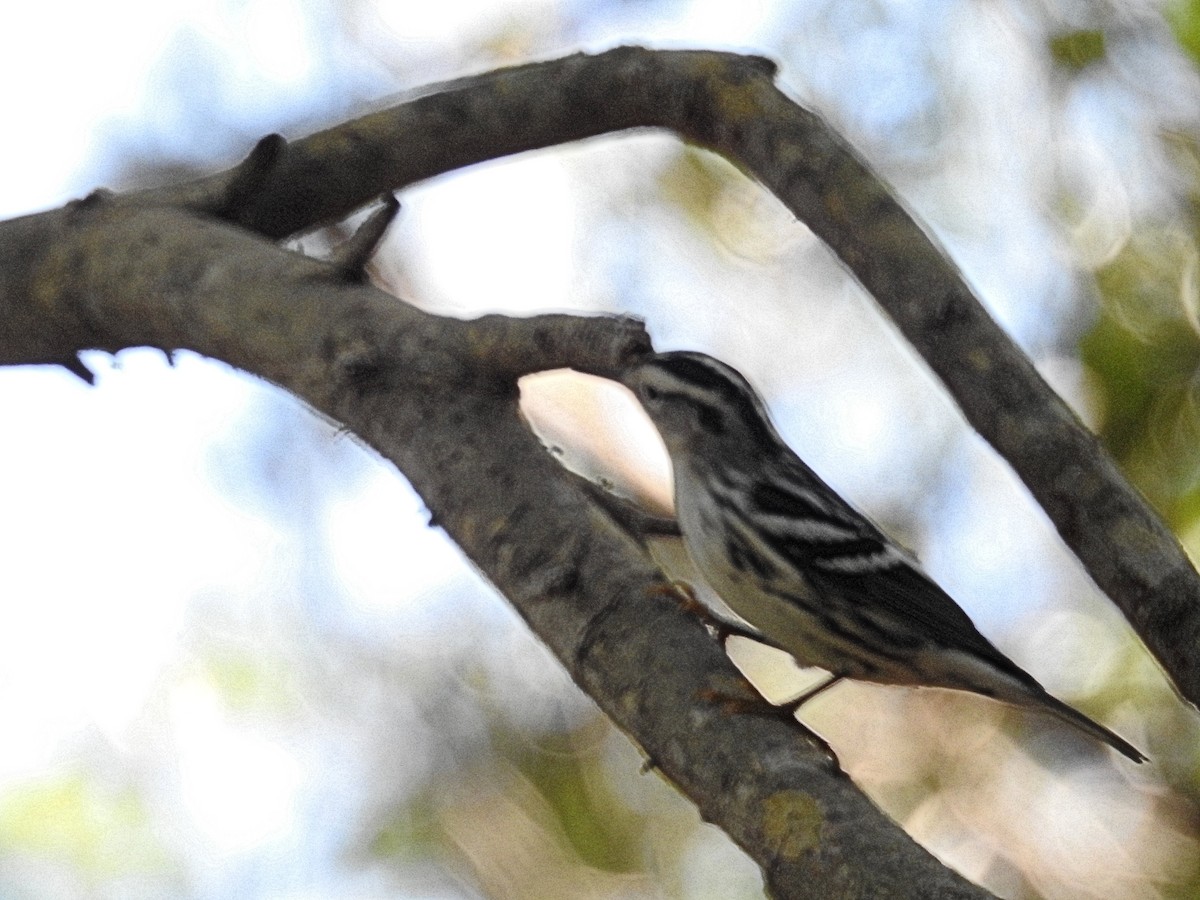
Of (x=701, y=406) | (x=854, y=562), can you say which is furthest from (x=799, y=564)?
(x=701, y=406)

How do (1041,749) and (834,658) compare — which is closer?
(834,658)

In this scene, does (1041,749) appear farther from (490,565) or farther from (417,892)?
(490,565)

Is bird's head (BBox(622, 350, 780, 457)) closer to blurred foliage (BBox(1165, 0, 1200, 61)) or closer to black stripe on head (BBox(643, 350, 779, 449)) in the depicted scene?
black stripe on head (BBox(643, 350, 779, 449))

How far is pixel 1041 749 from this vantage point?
5.28 metres

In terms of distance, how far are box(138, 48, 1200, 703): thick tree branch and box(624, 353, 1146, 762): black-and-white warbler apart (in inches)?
23.1

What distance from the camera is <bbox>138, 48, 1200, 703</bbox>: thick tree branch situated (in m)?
2.29

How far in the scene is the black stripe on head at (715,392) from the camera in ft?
11.9

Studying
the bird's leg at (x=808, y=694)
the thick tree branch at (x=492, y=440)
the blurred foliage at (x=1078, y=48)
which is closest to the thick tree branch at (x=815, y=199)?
the thick tree branch at (x=492, y=440)

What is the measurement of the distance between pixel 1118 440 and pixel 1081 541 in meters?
2.66

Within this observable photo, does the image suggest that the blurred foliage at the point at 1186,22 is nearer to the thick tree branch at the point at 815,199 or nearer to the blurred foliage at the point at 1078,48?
the blurred foliage at the point at 1078,48

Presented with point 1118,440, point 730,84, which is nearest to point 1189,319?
point 1118,440

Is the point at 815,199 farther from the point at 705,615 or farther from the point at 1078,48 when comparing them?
the point at 1078,48

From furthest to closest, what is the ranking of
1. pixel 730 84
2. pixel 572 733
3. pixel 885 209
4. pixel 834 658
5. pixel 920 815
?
1. pixel 572 733
2. pixel 920 815
3. pixel 834 658
4. pixel 730 84
5. pixel 885 209

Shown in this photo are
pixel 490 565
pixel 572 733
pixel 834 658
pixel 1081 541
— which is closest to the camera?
pixel 1081 541
